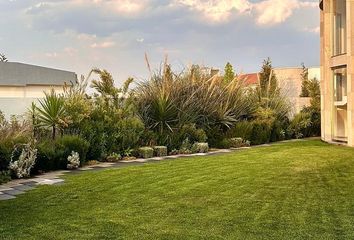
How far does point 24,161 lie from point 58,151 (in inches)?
47.8

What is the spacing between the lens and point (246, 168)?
1002cm

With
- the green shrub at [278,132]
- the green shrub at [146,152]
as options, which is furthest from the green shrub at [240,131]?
the green shrub at [146,152]

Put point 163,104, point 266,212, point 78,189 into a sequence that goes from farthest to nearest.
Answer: point 163,104 < point 78,189 < point 266,212

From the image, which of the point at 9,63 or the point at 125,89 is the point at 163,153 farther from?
the point at 9,63

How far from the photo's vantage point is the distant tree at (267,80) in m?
20.3

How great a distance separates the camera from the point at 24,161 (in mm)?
9148

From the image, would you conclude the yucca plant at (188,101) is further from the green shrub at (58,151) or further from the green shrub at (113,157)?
the green shrub at (58,151)

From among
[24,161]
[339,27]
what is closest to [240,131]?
[339,27]

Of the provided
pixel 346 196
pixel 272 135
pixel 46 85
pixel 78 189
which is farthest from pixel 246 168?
pixel 46 85

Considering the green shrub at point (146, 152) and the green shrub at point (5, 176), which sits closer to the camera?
the green shrub at point (5, 176)

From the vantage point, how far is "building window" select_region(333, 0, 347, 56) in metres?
16.7

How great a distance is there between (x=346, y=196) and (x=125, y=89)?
28.4 ft

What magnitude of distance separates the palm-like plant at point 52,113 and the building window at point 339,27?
1070 centimetres

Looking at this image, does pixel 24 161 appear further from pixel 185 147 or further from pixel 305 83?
pixel 305 83
